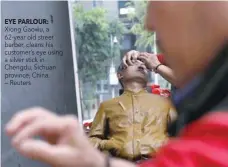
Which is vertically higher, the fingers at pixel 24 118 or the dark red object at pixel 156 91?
the fingers at pixel 24 118

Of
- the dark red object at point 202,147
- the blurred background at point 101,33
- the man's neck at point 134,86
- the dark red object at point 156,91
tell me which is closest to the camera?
the dark red object at point 202,147

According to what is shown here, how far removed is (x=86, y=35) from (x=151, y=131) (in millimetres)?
4531

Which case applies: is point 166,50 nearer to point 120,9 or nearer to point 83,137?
Result: point 83,137

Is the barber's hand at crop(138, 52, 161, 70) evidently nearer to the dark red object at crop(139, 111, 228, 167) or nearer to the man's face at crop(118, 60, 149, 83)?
the man's face at crop(118, 60, 149, 83)

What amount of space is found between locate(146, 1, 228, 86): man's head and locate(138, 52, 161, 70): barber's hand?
7.28ft

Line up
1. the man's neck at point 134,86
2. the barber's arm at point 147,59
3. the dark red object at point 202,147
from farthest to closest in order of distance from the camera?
the man's neck at point 134,86 → the barber's arm at point 147,59 → the dark red object at point 202,147

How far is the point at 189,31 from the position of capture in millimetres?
770

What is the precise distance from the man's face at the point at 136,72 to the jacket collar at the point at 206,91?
2345mm

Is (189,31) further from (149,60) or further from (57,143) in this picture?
(149,60)

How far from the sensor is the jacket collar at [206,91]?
75 cm

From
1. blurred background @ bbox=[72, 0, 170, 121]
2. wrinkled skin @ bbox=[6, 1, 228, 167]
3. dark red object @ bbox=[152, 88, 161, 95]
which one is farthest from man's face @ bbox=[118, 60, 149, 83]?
blurred background @ bbox=[72, 0, 170, 121]

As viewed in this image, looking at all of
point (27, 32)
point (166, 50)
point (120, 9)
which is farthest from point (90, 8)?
point (166, 50)

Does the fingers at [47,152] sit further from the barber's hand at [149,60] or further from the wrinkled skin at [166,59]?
the barber's hand at [149,60]

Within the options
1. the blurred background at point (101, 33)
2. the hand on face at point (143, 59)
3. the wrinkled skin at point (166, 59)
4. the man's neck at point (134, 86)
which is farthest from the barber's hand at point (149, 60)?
the blurred background at point (101, 33)
